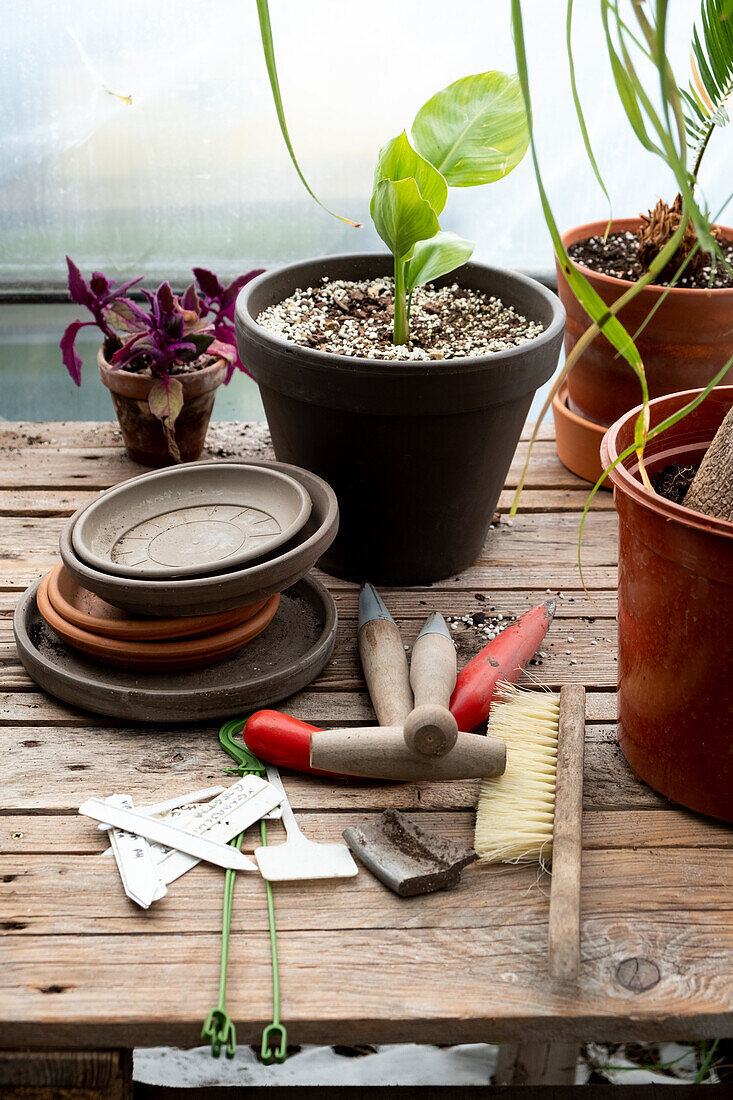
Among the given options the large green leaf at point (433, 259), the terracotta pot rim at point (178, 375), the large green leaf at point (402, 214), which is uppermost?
the large green leaf at point (402, 214)

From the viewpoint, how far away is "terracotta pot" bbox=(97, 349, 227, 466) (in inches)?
57.8

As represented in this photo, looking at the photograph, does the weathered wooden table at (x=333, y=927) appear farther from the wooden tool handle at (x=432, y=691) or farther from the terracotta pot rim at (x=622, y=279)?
the terracotta pot rim at (x=622, y=279)

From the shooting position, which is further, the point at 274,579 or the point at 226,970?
the point at 274,579

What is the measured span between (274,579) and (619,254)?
92cm

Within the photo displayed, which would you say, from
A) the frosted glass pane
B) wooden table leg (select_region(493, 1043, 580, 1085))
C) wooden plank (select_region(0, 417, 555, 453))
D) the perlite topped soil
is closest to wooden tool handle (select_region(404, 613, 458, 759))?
the perlite topped soil

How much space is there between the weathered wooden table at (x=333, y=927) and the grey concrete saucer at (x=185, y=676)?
27mm

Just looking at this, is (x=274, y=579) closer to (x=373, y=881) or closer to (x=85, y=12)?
(x=373, y=881)

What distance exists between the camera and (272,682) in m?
1.04

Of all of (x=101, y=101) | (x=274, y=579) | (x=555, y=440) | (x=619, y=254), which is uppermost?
(x=101, y=101)

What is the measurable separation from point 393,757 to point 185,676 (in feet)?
0.91

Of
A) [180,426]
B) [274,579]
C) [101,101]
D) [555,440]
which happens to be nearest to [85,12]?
[101,101]

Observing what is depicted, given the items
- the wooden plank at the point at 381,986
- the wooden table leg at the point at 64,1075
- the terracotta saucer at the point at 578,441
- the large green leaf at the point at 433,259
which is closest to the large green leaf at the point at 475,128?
the large green leaf at the point at 433,259

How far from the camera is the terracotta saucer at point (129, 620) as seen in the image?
1036 millimetres

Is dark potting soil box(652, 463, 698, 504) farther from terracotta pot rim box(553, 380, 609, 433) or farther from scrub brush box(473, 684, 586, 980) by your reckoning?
terracotta pot rim box(553, 380, 609, 433)
